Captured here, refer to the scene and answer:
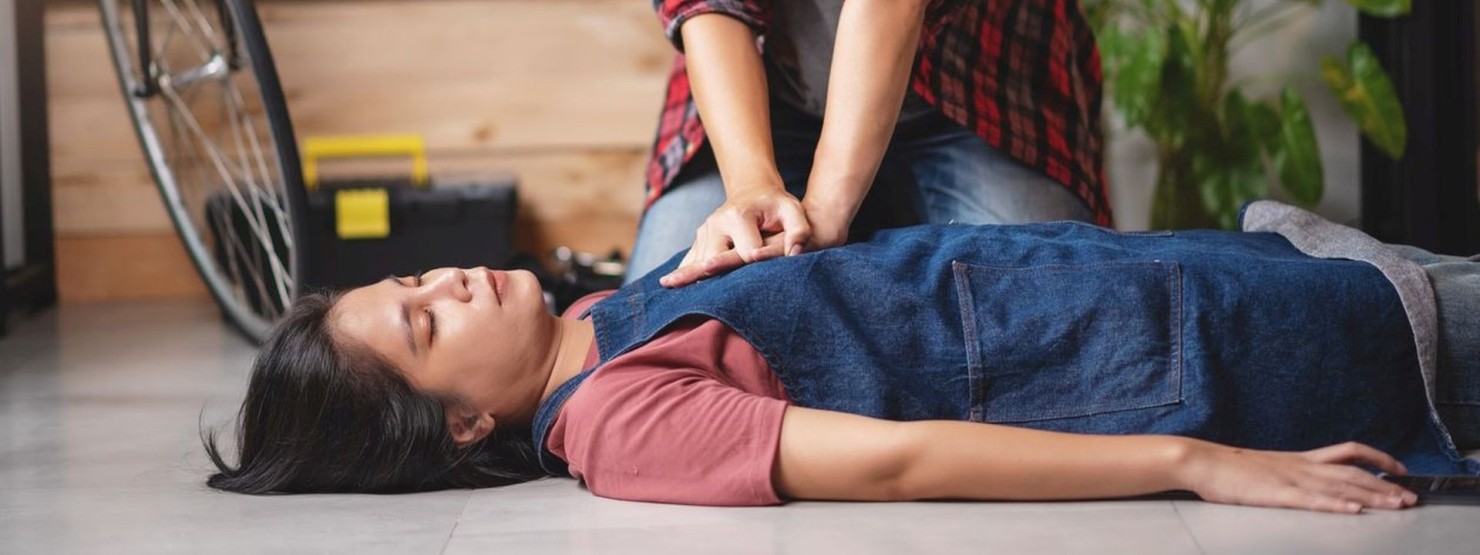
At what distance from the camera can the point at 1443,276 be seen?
129 cm

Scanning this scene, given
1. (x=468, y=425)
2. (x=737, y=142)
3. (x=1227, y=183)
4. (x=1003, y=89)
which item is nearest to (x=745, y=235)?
(x=737, y=142)

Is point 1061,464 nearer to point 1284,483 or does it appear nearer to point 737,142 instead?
point 1284,483

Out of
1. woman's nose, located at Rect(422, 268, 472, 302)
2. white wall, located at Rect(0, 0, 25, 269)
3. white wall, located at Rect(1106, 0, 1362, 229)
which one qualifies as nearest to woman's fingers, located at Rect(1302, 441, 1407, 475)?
woman's nose, located at Rect(422, 268, 472, 302)

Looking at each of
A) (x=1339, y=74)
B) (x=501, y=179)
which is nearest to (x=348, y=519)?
(x=501, y=179)

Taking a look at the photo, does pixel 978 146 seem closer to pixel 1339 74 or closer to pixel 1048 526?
pixel 1048 526

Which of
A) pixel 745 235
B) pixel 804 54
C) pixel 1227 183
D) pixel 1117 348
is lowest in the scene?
pixel 1227 183

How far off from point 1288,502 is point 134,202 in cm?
243

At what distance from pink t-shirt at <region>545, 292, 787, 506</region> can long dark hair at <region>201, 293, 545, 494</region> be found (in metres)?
0.11

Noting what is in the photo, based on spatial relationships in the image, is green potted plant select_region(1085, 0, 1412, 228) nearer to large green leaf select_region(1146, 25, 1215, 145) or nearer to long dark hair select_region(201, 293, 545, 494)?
large green leaf select_region(1146, 25, 1215, 145)

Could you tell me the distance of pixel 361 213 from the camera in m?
2.70

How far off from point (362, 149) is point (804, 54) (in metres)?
1.35

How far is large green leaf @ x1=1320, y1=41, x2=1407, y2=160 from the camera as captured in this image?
242 centimetres

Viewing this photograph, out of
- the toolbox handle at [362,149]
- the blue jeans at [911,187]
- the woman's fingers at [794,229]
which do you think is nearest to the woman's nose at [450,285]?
the woman's fingers at [794,229]

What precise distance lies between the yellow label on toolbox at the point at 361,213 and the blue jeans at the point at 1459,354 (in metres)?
1.87
